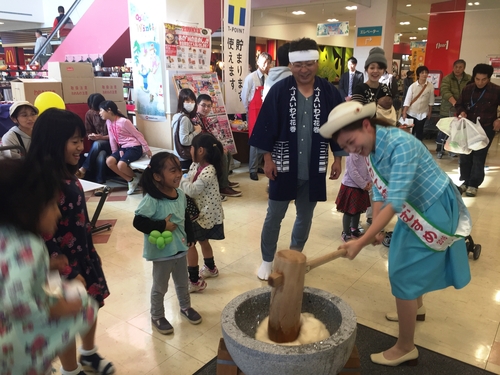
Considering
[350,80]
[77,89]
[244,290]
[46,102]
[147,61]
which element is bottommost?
[244,290]

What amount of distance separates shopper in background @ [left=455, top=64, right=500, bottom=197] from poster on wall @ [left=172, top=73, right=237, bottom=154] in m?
3.00

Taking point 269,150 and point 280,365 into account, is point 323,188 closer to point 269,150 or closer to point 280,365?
point 269,150

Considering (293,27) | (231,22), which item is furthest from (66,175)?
(293,27)

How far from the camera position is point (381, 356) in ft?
7.00

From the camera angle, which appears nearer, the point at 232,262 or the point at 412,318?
the point at 412,318

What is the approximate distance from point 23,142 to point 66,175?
219 cm

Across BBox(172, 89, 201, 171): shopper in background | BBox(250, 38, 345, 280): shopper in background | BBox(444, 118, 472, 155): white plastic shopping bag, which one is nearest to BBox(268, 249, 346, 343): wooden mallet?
BBox(250, 38, 345, 280): shopper in background

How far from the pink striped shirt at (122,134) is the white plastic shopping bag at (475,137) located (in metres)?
3.97

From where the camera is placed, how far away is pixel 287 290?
1542mm

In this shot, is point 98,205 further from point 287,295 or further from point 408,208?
point 408,208

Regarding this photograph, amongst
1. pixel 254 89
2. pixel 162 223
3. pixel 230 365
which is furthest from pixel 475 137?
pixel 230 365

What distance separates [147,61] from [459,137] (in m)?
4.09

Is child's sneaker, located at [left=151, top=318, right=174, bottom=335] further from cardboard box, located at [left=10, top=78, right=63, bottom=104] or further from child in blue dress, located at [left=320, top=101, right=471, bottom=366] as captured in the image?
cardboard box, located at [left=10, top=78, right=63, bottom=104]

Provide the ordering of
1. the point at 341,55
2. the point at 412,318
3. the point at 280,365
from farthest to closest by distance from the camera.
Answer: the point at 341,55
the point at 412,318
the point at 280,365
